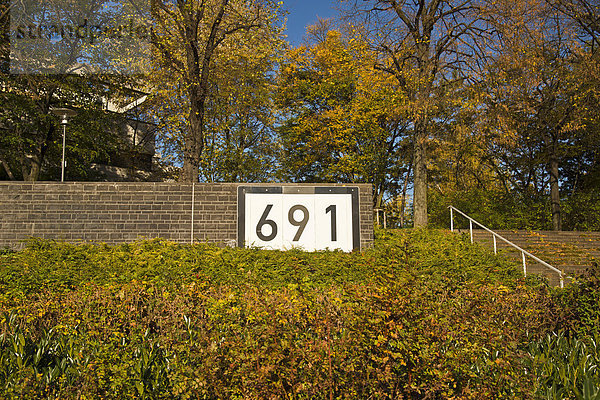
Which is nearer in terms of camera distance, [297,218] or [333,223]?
[297,218]

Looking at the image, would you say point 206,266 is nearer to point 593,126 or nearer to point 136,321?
point 136,321

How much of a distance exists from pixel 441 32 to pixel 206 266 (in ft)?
44.6

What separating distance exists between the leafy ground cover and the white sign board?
5.67m

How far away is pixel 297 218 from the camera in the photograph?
10.6 metres

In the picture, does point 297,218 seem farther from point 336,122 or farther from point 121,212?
point 336,122

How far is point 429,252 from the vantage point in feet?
34.8

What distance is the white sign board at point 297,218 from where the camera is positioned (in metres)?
10.5

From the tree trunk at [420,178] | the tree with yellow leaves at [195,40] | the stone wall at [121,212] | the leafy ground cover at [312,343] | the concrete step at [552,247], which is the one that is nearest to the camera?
the leafy ground cover at [312,343]

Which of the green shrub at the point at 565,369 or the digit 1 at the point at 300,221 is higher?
the digit 1 at the point at 300,221

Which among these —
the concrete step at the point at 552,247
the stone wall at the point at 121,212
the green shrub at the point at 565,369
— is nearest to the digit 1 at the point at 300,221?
the stone wall at the point at 121,212

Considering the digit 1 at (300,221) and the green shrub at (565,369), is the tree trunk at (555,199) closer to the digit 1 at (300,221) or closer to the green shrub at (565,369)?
the digit 1 at (300,221)

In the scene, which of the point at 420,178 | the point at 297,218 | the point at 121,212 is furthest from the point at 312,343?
the point at 420,178

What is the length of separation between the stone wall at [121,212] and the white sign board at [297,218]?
0.98ft

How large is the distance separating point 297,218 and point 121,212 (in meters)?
3.98
